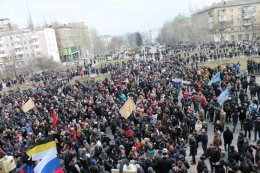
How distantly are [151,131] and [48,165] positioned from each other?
5.43m

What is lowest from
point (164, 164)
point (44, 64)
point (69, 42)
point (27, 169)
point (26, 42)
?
point (164, 164)

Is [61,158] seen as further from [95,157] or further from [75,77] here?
[75,77]

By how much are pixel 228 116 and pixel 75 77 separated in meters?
26.6

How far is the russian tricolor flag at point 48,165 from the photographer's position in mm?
7105

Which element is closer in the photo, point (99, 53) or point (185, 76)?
point (185, 76)

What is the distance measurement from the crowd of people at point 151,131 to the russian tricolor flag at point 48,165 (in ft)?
5.42

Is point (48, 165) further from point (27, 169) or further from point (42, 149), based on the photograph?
point (27, 169)

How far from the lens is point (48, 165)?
7289mm

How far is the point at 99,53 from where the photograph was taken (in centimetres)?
8500

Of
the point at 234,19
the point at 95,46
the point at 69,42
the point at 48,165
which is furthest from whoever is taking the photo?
the point at 69,42

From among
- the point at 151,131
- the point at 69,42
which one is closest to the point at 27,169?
the point at 151,131

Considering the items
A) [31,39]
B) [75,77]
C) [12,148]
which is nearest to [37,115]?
[12,148]

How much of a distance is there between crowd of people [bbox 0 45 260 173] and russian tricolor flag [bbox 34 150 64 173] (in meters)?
1.65

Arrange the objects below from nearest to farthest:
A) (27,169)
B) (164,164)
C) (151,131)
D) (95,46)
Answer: (164,164), (27,169), (151,131), (95,46)
